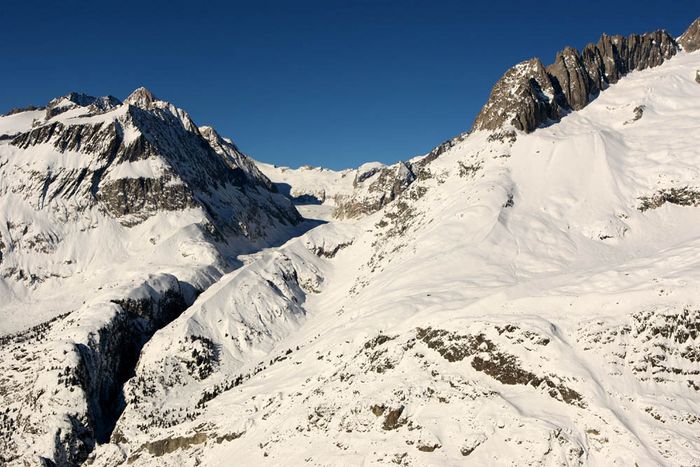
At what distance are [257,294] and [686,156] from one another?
8282 centimetres

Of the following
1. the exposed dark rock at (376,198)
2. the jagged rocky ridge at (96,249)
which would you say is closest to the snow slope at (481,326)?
the jagged rocky ridge at (96,249)

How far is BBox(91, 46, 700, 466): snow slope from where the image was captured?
2021 inches

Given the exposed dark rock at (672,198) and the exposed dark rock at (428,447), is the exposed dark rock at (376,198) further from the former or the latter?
the exposed dark rock at (428,447)

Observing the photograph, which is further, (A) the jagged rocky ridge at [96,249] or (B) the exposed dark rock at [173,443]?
(A) the jagged rocky ridge at [96,249]

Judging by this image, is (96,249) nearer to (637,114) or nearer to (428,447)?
(428,447)

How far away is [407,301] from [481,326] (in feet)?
66.2

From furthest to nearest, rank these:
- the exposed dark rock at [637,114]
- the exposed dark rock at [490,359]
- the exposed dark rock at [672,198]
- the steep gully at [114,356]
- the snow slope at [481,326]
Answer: the exposed dark rock at [637,114], the exposed dark rock at [672,198], the steep gully at [114,356], the exposed dark rock at [490,359], the snow slope at [481,326]

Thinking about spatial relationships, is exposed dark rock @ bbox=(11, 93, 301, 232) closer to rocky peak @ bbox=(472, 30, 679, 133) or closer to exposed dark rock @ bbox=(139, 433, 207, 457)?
rocky peak @ bbox=(472, 30, 679, 133)

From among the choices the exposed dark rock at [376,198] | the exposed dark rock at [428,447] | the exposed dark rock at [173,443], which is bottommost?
the exposed dark rock at [428,447]

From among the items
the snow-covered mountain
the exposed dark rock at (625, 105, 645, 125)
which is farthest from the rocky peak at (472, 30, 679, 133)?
the exposed dark rock at (625, 105, 645, 125)

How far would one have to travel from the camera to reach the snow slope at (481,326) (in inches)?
2021

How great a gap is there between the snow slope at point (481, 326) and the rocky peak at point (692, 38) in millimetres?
19442

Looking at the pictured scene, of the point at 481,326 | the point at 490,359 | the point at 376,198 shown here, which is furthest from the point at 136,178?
the point at 490,359

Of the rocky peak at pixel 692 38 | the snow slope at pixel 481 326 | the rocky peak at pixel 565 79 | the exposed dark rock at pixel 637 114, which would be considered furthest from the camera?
the rocky peak at pixel 692 38
